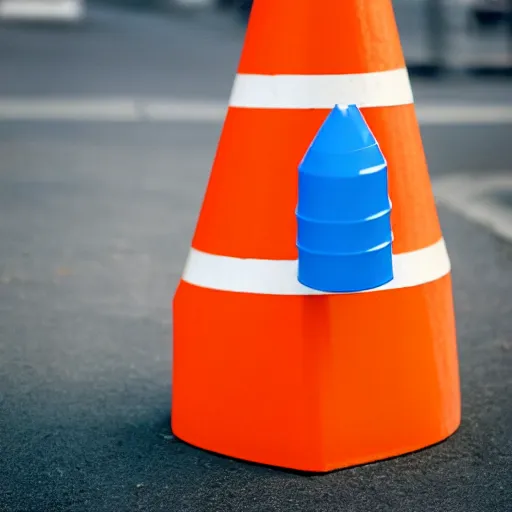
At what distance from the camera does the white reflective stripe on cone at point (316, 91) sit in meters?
2.82

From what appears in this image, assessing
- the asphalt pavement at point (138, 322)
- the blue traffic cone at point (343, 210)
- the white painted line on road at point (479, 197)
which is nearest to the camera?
the blue traffic cone at point (343, 210)

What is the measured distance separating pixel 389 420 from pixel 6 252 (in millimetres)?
2950

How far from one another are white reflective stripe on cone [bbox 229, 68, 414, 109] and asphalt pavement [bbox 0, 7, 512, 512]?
0.90 metres

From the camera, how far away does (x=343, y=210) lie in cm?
256

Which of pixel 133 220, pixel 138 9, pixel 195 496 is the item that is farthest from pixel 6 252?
pixel 138 9

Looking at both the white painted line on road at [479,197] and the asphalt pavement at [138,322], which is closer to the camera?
the asphalt pavement at [138,322]

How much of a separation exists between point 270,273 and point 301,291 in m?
0.10

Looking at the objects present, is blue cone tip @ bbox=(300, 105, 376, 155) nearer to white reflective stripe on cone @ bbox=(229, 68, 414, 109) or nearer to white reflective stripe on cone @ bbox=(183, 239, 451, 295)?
white reflective stripe on cone @ bbox=(229, 68, 414, 109)

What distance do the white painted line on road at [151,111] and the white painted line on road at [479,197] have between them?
102 inches

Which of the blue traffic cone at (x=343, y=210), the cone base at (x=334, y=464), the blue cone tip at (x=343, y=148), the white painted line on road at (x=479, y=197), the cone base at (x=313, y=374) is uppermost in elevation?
the blue cone tip at (x=343, y=148)

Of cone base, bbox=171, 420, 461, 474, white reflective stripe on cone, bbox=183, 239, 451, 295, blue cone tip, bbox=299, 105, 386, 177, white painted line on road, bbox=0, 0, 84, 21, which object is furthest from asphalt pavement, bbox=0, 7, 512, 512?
white painted line on road, bbox=0, 0, 84, 21

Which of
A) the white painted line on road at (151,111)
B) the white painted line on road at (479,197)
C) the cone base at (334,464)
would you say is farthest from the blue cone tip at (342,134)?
the white painted line on road at (151,111)

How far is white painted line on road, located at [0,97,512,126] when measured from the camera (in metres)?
10.2

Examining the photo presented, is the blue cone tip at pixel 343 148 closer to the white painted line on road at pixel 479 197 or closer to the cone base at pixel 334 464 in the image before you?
the cone base at pixel 334 464
